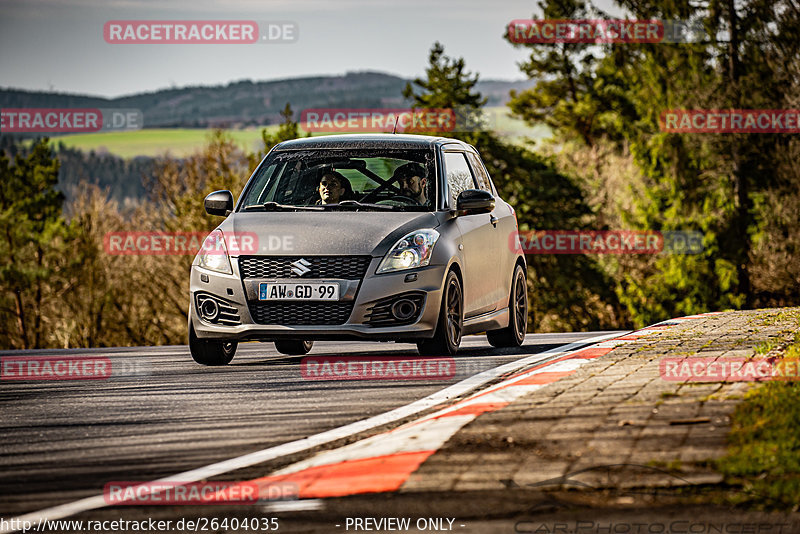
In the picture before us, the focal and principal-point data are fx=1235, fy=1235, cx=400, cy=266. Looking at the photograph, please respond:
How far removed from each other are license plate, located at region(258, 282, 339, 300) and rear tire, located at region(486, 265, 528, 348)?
3.14 metres

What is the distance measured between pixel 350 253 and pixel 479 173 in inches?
132

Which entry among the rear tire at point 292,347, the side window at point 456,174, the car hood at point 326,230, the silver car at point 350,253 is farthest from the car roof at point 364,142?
the rear tire at point 292,347

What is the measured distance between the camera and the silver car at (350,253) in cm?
1034

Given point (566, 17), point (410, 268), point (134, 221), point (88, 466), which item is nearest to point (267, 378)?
point (410, 268)

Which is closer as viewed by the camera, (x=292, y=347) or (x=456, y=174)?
(x=456, y=174)

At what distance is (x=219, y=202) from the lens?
11430 mm

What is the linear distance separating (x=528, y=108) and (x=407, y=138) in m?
63.4

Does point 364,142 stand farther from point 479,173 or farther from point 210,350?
point 210,350

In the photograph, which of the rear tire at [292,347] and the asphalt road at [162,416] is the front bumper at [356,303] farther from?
the rear tire at [292,347]

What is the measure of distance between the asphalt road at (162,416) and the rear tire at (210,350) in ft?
0.52


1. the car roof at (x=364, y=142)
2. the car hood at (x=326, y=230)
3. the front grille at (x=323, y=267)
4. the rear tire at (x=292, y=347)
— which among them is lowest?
the rear tire at (x=292, y=347)

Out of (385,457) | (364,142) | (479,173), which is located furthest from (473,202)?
(385,457)

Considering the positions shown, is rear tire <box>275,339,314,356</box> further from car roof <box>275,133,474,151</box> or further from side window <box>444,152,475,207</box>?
side window <box>444,152,475,207</box>

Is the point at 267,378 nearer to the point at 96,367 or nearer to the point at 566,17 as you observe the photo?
the point at 96,367
